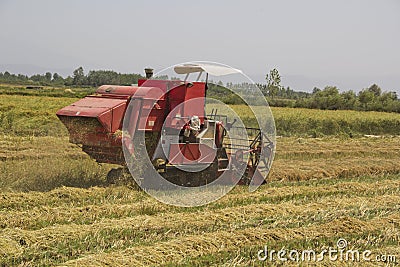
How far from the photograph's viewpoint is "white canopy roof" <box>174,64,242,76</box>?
32.2 feet

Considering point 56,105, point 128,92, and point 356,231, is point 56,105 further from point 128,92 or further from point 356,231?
point 356,231

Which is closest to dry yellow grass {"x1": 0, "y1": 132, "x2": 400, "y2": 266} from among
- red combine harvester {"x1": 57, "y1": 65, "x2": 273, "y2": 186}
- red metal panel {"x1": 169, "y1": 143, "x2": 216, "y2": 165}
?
red combine harvester {"x1": 57, "y1": 65, "x2": 273, "y2": 186}

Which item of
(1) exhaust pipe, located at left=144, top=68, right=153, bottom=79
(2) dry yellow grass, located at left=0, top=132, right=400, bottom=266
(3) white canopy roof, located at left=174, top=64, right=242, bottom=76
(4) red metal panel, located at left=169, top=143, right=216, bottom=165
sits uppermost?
(3) white canopy roof, located at left=174, top=64, right=242, bottom=76

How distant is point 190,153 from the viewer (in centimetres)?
983

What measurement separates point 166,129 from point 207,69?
4.90 feet

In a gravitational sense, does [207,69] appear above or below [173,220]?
above

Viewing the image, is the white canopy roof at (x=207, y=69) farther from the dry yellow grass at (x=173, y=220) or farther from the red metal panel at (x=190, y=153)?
the dry yellow grass at (x=173, y=220)

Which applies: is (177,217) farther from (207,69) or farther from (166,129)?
(207,69)

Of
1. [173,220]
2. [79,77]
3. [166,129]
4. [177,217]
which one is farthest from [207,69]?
[79,77]

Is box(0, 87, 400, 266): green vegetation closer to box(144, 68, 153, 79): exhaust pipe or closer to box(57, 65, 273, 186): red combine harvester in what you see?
box(57, 65, 273, 186): red combine harvester

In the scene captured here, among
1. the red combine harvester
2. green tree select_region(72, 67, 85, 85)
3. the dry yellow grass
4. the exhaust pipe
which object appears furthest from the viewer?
green tree select_region(72, 67, 85, 85)

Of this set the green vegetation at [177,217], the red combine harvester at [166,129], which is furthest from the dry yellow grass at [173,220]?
the red combine harvester at [166,129]

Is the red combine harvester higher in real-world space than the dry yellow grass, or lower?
higher

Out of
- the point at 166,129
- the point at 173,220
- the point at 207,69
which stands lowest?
the point at 173,220
